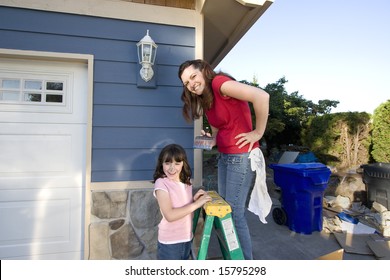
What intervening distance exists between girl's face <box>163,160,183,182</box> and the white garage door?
109cm

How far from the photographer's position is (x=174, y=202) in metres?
1.42

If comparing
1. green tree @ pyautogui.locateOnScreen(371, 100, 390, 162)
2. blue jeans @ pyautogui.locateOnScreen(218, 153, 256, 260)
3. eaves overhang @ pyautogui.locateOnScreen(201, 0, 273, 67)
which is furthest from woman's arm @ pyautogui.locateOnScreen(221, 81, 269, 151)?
green tree @ pyautogui.locateOnScreen(371, 100, 390, 162)

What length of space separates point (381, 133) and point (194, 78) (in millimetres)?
6240

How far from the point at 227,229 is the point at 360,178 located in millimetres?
4706

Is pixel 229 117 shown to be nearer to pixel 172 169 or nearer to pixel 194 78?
pixel 194 78

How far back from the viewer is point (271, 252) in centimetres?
264

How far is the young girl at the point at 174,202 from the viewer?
1.35 m

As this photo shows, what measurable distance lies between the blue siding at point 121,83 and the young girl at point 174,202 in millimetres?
702

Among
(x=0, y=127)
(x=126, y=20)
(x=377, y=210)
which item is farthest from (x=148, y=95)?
(x=377, y=210)

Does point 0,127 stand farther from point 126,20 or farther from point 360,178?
point 360,178

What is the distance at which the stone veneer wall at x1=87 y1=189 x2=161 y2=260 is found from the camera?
2029 mm

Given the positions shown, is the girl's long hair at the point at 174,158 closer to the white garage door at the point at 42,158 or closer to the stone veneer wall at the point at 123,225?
the stone veneer wall at the point at 123,225

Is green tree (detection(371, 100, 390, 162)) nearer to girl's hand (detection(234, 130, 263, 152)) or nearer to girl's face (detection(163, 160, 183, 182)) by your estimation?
girl's hand (detection(234, 130, 263, 152))

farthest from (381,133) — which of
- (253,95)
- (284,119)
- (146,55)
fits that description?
(146,55)
